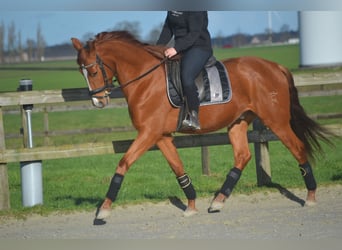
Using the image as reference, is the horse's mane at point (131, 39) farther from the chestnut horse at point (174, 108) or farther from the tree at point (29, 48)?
the tree at point (29, 48)

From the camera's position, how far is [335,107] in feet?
61.1

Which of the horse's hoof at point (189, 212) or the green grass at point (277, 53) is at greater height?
the green grass at point (277, 53)


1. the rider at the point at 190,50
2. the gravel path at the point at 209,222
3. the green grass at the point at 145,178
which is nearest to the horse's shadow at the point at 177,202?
the gravel path at the point at 209,222

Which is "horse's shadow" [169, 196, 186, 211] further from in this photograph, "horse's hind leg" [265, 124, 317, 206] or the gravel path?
"horse's hind leg" [265, 124, 317, 206]

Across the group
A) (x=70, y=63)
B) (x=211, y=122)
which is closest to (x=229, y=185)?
(x=211, y=122)

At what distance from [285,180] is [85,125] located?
11.8 metres

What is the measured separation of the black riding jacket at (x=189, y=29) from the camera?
591cm

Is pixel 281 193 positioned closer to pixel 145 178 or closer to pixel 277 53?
pixel 145 178

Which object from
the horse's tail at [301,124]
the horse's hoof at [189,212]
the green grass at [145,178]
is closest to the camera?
the horse's hoof at [189,212]

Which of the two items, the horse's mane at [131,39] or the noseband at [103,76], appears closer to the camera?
the noseband at [103,76]

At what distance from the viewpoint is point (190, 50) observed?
619 cm

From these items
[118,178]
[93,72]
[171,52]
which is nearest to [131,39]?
[171,52]

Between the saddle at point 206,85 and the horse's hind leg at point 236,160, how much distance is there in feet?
2.07

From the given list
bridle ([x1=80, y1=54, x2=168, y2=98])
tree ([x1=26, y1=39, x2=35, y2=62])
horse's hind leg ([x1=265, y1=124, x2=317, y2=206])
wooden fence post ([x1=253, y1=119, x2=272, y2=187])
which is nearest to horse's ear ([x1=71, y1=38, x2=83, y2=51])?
bridle ([x1=80, y1=54, x2=168, y2=98])
